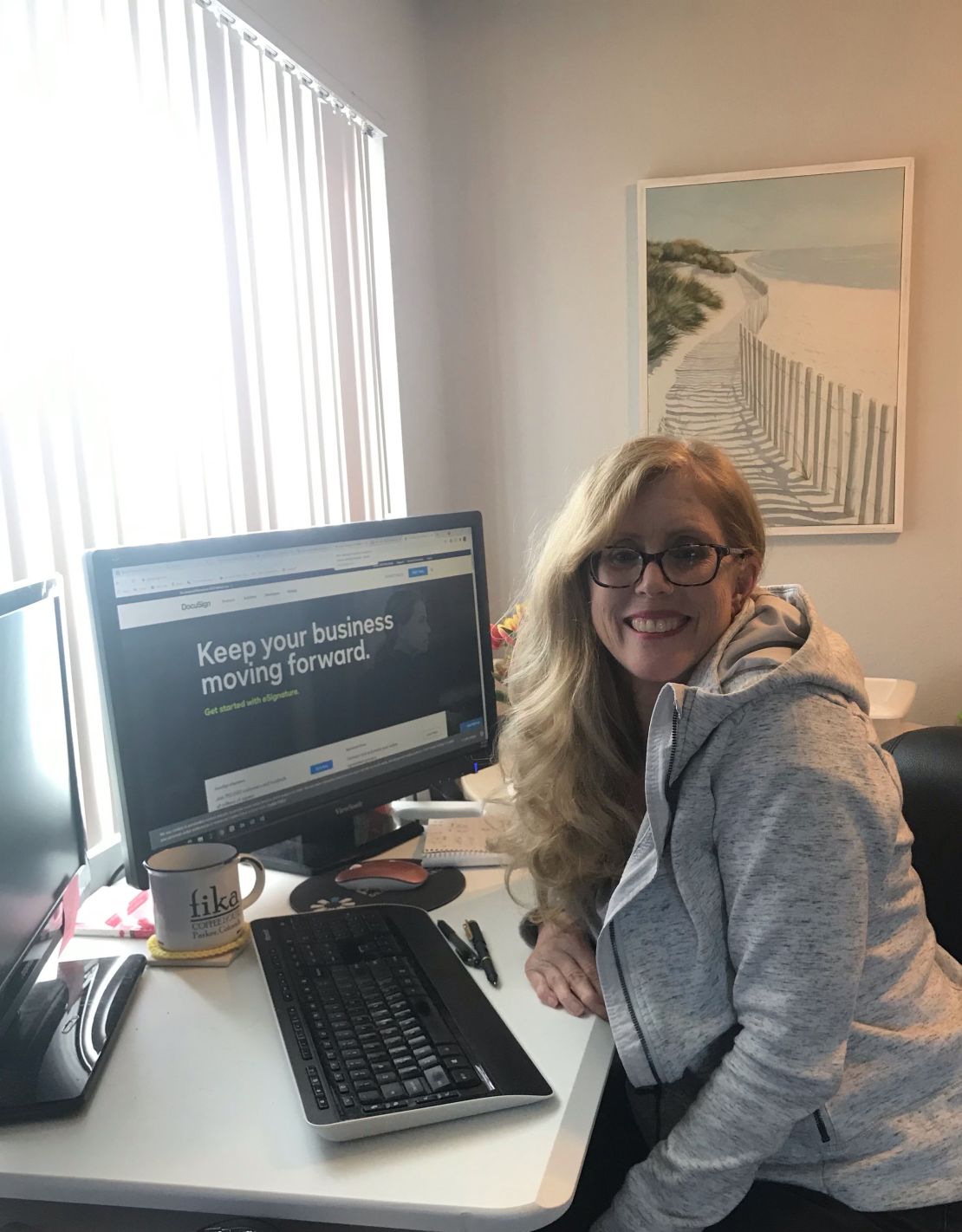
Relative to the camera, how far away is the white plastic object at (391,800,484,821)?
1.54m

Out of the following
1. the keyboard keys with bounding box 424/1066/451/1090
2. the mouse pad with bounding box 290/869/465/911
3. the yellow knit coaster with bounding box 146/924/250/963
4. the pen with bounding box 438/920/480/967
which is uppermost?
the keyboard keys with bounding box 424/1066/451/1090

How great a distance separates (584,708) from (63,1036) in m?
0.66

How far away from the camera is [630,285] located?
2594mm

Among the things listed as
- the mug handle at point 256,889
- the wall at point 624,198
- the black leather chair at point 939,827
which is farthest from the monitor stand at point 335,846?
the wall at point 624,198

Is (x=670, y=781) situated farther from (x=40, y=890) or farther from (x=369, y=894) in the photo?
(x=40, y=890)

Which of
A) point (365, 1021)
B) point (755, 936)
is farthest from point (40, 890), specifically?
point (755, 936)

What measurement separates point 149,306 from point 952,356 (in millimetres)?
1972

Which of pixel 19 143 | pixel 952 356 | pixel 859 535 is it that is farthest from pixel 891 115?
pixel 19 143

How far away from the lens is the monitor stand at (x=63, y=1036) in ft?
2.78

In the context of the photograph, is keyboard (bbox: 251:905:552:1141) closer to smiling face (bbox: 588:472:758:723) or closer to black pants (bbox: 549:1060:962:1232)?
black pants (bbox: 549:1060:962:1232)

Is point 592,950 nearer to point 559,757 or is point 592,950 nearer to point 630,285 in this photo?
point 559,757

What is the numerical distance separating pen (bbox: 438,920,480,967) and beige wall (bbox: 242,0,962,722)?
5.22ft

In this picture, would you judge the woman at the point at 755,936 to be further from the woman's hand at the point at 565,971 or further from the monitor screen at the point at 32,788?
the monitor screen at the point at 32,788

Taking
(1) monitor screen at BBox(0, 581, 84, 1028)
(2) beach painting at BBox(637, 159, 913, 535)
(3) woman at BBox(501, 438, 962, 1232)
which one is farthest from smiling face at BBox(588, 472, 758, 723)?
(2) beach painting at BBox(637, 159, 913, 535)
